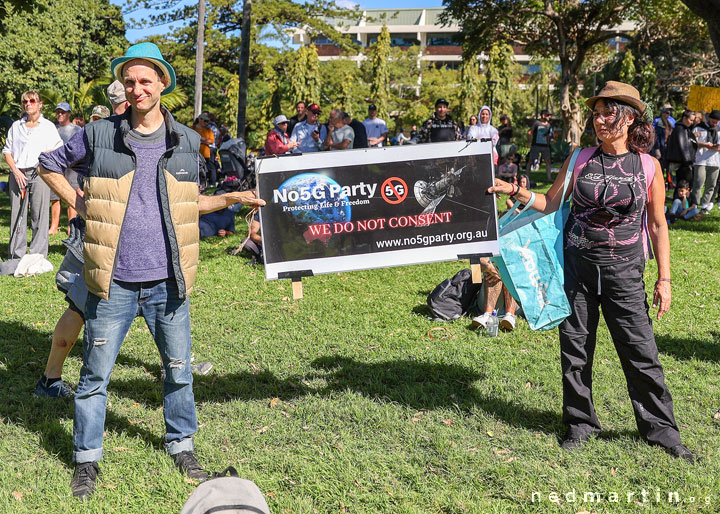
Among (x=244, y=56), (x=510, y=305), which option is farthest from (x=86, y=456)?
(x=244, y=56)

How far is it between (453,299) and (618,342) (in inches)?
118

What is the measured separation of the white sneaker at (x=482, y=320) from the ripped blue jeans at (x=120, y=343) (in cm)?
347

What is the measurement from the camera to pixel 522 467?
3.98 m

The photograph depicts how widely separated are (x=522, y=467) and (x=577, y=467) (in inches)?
12.6

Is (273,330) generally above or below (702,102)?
below

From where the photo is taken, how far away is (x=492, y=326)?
6.53m

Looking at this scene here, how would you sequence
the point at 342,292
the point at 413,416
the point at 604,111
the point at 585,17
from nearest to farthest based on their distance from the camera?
the point at 604,111
the point at 413,416
the point at 342,292
the point at 585,17

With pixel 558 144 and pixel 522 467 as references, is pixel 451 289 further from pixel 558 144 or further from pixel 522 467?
pixel 558 144

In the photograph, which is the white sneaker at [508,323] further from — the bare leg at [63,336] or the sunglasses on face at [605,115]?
the bare leg at [63,336]

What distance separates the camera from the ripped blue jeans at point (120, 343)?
3590mm

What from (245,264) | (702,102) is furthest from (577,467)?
(702,102)

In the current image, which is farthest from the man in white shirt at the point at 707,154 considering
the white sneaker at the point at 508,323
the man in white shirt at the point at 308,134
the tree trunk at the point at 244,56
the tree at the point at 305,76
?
the tree at the point at 305,76

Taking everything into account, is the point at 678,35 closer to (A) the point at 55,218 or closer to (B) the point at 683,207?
(B) the point at 683,207

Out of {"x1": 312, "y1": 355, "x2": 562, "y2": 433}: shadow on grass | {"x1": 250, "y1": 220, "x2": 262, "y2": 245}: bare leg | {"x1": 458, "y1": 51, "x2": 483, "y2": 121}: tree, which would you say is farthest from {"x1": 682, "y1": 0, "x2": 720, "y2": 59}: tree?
{"x1": 458, "y1": 51, "x2": 483, "y2": 121}: tree
